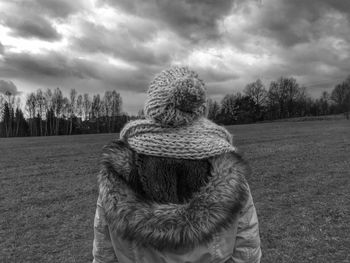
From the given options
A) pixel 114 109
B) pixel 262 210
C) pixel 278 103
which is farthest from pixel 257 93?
pixel 262 210

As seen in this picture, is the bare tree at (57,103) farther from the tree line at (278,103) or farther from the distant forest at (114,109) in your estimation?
the tree line at (278,103)

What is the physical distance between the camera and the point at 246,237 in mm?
1807

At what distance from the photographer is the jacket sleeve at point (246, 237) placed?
5.89ft

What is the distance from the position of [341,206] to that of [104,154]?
6774 millimetres

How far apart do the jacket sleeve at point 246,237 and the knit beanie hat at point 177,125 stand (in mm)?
401

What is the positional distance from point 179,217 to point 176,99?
631 millimetres

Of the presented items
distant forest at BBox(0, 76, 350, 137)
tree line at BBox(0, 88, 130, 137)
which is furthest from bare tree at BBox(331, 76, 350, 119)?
tree line at BBox(0, 88, 130, 137)

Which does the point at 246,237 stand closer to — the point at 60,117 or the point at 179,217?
the point at 179,217

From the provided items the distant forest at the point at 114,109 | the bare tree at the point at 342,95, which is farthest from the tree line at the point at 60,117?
the bare tree at the point at 342,95

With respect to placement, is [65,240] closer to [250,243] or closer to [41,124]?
[250,243]

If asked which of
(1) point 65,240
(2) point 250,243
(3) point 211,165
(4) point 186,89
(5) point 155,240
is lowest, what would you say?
(1) point 65,240

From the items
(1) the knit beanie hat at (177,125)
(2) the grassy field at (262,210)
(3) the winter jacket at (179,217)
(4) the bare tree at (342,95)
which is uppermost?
(4) the bare tree at (342,95)

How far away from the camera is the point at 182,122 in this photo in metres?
1.69

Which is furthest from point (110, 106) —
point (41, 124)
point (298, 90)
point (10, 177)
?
point (10, 177)
